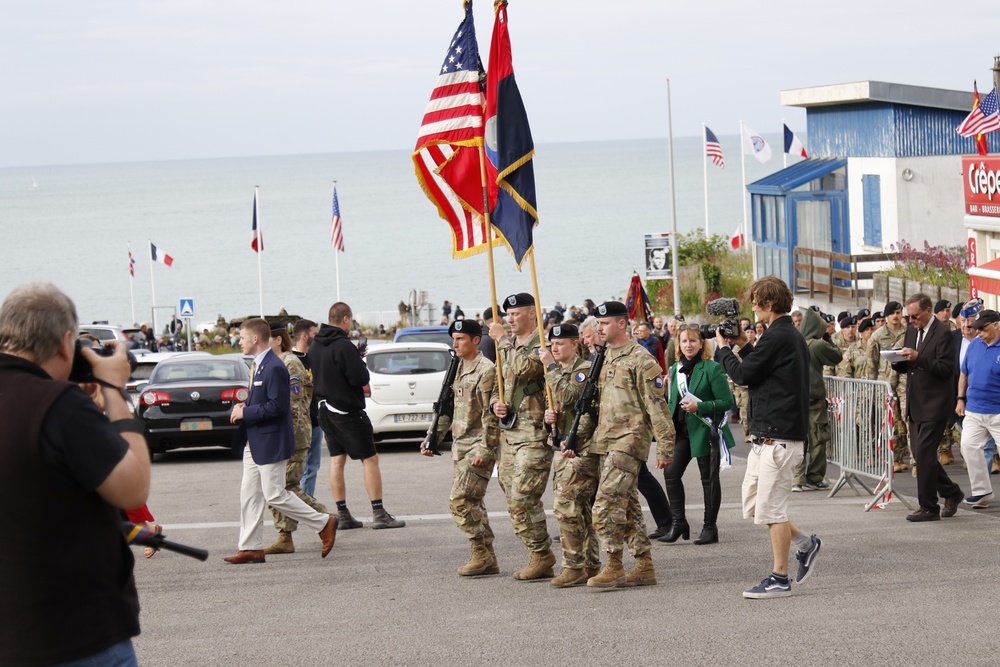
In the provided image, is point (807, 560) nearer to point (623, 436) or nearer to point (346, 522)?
point (623, 436)

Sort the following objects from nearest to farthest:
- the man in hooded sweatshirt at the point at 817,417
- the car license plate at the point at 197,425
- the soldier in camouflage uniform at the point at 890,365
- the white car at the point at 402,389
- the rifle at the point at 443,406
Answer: the rifle at the point at 443,406 < the man in hooded sweatshirt at the point at 817,417 < the soldier in camouflage uniform at the point at 890,365 < the car license plate at the point at 197,425 < the white car at the point at 402,389

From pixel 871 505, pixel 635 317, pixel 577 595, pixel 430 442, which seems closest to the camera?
pixel 577 595

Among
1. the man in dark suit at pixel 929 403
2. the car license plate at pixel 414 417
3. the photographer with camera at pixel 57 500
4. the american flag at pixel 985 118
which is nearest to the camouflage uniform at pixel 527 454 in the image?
the man in dark suit at pixel 929 403

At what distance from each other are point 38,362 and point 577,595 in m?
5.22

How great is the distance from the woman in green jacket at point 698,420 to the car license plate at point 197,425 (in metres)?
8.98

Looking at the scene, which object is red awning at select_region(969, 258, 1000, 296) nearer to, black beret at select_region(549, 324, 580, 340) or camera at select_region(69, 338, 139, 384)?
black beret at select_region(549, 324, 580, 340)

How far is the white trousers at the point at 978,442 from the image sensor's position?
36.4 feet

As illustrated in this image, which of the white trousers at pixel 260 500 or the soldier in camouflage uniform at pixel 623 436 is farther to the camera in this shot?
the white trousers at pixel 260 500

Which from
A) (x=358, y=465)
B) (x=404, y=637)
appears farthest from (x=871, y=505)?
(x=358, y=465)

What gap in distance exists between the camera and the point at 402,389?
59.8ft

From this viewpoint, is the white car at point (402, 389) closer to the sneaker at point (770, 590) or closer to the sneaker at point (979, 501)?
the sneaker at point (979, 501)

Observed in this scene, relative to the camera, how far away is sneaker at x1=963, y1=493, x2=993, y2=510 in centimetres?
1134

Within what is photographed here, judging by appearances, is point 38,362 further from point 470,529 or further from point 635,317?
point 635,317

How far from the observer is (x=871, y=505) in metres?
11.8
